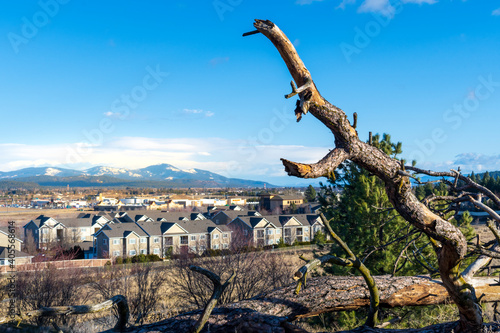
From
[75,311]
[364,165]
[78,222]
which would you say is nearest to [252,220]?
[78,222]

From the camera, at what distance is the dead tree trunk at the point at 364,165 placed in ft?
11.2

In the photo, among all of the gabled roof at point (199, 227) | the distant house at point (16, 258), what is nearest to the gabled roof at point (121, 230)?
the gabled roof at point (199, 227)

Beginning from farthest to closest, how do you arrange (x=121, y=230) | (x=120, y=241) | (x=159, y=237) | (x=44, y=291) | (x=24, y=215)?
(x=24, y=215) < (x=159, y=237) < (x=121, y=230) < (x=120, y=241) < (x=44, y=291)

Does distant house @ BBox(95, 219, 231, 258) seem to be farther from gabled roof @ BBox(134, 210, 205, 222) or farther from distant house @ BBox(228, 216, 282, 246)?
gabled roof @ BBox(134, 210, 205, 222)

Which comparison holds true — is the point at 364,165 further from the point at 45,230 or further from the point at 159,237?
the point at 45,230

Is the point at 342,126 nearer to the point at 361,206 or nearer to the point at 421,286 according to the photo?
the point at 421,286

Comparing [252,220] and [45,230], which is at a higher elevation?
[252,220]

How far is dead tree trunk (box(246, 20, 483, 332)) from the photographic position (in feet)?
11.2

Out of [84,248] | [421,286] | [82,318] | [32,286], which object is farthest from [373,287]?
[84,248]

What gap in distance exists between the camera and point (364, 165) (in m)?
3.87

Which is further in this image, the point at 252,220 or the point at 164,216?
the point at 164,216

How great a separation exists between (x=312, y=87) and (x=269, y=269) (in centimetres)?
1769

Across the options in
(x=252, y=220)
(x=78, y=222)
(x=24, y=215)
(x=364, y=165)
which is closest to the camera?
(x=364, y=165)

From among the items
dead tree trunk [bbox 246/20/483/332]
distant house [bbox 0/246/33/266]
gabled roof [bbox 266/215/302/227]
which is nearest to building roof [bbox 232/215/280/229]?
gabled roof [bbox 266/215/302/227]
